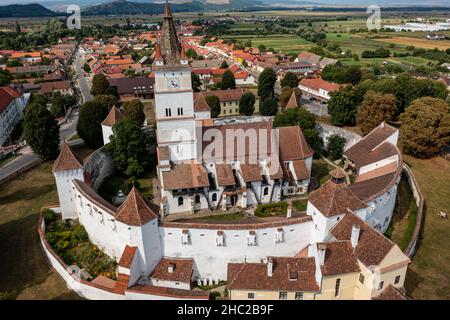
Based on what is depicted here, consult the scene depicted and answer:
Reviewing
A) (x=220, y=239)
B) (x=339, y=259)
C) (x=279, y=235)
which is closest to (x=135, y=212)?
(x=220, y=239)

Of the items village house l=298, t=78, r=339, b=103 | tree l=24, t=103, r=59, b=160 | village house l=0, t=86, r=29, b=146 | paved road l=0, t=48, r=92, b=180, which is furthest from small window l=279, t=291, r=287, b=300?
village house l=298, t=78, r=339, b=103

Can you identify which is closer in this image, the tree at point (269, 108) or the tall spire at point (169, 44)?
the tall spire at point (169, 44)

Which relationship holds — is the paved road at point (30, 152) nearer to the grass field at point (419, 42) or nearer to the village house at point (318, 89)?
the village house at point (318, 89)

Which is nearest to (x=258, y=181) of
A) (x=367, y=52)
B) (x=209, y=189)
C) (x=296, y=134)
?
(x=209, y=189)

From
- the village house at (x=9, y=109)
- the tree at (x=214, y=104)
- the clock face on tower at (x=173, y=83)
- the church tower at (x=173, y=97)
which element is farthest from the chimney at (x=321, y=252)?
the village house at (x=9, y=109)

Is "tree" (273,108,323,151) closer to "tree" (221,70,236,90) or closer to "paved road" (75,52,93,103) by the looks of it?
"tree" (221,70,236,90)
